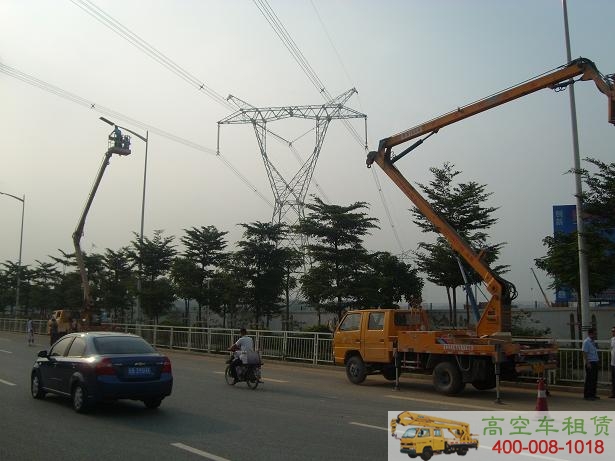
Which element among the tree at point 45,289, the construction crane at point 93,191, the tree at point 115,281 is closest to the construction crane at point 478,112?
the construction crane at point 93,191

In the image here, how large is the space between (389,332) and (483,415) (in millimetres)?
5721

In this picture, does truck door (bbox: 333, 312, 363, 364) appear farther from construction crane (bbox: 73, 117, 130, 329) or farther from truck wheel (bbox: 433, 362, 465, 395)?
construction crane (bbox: 73, 117, 130, 329)

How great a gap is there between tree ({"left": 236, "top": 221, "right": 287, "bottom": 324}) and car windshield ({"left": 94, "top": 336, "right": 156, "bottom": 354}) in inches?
Answer: 769

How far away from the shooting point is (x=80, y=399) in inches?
408

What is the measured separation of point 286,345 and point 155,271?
51.4 feet

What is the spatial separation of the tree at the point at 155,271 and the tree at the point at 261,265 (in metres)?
6.76

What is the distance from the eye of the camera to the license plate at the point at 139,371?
10.4 meters

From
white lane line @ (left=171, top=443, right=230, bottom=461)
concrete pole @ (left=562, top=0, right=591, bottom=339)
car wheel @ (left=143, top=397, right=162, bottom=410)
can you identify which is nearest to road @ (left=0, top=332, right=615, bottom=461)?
white lane line @ (left=171, top=443, right=230, bottom=461)

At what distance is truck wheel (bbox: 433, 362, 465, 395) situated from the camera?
1456 cm

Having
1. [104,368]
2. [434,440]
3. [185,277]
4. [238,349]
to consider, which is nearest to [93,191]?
[185,277]

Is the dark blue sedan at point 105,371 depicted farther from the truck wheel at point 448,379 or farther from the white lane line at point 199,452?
the truck wheel at point 448,379

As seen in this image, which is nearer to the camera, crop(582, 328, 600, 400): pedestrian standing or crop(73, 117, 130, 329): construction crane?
crop(582, 328, 600, 400): pedestrian standing

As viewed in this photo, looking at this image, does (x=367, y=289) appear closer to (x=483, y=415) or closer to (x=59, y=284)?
(x=483, y=415)

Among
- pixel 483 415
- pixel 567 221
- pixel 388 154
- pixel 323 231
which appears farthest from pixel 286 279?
Result: pixel 483 415
